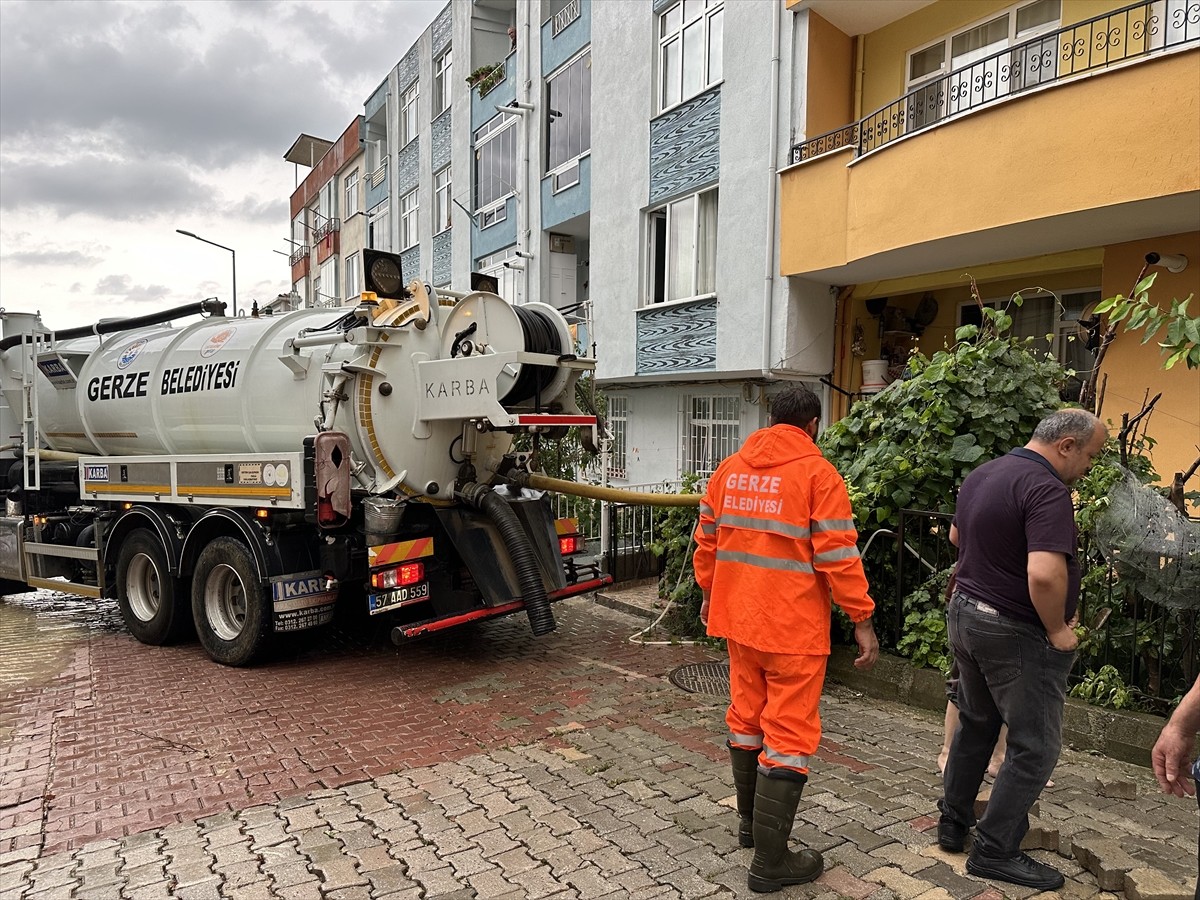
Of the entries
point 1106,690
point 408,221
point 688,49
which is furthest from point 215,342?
point 408,221

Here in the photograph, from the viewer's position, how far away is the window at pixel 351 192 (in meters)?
29.3

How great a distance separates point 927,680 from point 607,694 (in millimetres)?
2070

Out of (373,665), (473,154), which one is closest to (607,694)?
(373,665)

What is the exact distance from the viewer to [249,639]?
6.28m

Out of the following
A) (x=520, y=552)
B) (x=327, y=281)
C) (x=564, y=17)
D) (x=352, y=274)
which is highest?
(x=564, y=17)

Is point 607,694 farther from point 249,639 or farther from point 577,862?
point 249,639

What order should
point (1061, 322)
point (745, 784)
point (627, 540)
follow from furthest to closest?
point (1061, 322) < point (627, 540) < point (745, 784)

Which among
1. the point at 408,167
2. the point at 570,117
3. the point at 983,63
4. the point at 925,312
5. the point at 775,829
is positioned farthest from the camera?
the point at 408,167

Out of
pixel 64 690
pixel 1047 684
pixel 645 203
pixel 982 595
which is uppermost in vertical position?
pixel 645 203

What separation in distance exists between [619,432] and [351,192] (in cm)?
1954

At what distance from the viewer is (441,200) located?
21.9m

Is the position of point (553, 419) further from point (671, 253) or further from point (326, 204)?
point (326, 204)

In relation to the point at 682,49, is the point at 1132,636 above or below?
below

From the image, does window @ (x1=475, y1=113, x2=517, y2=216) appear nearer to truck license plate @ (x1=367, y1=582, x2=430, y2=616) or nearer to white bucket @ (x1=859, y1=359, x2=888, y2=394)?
white bucket @ (x1=859, y1=359, x2=888, y2=394)
